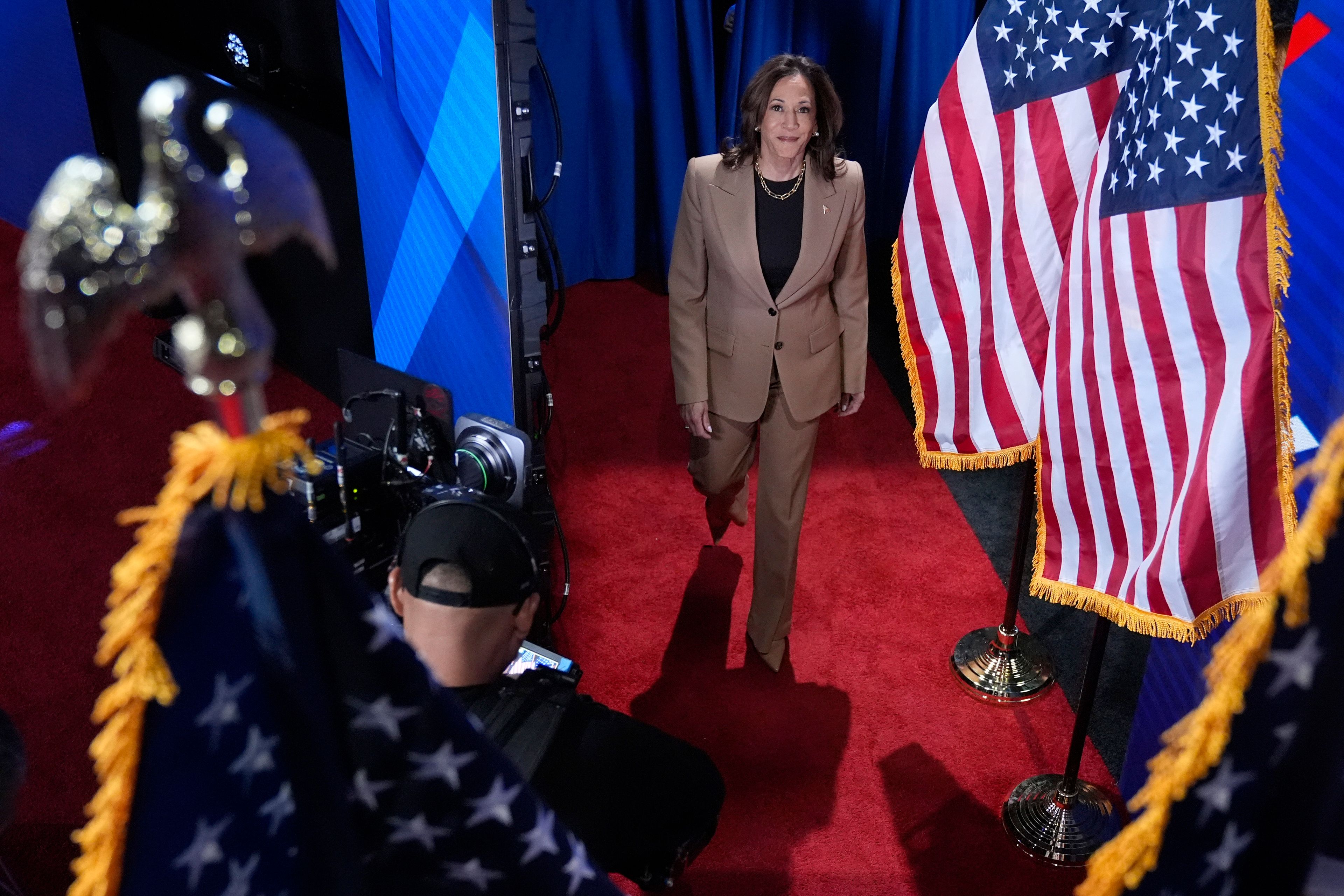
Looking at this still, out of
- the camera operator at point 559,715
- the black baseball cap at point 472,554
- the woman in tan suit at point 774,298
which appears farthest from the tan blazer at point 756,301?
the black baseball cap at point 472,554

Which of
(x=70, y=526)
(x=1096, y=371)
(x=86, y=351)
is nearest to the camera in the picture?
(x=86, y=351)

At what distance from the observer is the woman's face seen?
305cm

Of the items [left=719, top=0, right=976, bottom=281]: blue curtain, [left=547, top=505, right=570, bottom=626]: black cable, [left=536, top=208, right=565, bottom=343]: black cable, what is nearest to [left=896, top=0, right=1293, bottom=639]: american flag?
[left=547, top=505, right=570, bottom=626]: black cable

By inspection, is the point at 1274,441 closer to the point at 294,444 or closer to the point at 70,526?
the point at 294,444

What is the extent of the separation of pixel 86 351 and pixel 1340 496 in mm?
899

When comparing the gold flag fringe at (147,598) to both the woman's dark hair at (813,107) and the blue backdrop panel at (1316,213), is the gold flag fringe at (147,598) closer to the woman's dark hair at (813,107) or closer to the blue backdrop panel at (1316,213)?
the blue backdrop panel at (1316,213)

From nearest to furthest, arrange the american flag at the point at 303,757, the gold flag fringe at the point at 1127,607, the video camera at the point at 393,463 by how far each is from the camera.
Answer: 1. the american flag at the point at 303,757
2. the gold flag fringe at the point at 1127,607
3. the video camera at the point at 393,463

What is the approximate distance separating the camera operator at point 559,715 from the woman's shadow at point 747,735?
92 cm

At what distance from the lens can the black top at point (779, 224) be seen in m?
3.19

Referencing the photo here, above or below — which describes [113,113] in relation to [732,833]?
above

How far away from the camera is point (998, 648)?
361 cm

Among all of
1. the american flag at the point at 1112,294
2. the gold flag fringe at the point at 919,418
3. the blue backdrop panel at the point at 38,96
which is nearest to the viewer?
the american flag at the point at 1112,294

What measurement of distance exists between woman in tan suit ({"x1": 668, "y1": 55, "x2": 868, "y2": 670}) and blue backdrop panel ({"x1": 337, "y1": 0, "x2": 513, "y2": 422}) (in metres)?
0.55

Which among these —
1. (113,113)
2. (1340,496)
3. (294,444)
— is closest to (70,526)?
(113,113)
